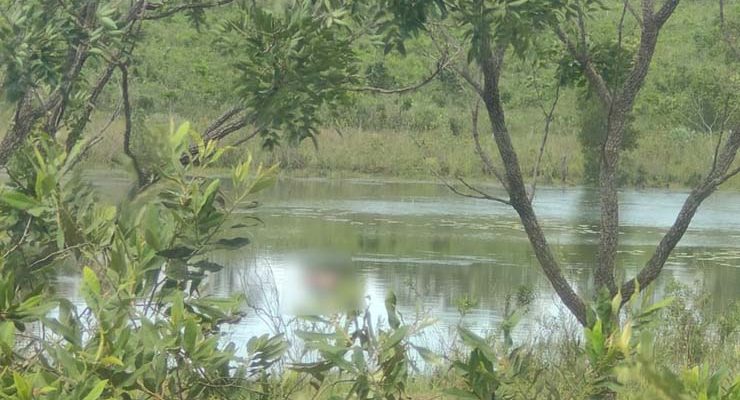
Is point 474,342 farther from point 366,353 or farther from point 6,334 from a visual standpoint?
point 6,334

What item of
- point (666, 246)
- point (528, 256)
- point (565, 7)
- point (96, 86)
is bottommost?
point (528, 256)

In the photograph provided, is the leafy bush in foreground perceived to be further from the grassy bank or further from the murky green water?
the grassy bank

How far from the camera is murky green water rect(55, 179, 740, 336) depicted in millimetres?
9172

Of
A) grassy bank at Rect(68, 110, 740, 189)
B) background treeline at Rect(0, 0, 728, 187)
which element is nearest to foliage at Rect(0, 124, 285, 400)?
background treeline at Rect(0, 0, 728, 187)

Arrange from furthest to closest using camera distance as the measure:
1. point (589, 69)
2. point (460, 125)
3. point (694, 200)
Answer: point (460, 125) → point (589, 69) → point (694, 200)

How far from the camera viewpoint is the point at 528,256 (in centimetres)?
1202

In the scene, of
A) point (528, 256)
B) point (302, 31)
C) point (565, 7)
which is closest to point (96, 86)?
point (302, 31)

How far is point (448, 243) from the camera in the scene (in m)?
12.7

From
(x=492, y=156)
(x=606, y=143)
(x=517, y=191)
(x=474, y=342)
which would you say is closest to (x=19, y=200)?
(x=474, y=342)

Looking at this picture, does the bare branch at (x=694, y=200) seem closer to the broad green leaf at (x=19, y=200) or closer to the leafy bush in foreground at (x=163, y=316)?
the leafy bush in foreground at (x=163, y=316)

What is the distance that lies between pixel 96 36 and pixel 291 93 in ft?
1.67

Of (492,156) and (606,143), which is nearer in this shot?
(606,143)

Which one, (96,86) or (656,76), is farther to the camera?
(656,76)

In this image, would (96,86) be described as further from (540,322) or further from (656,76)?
(656,76)
